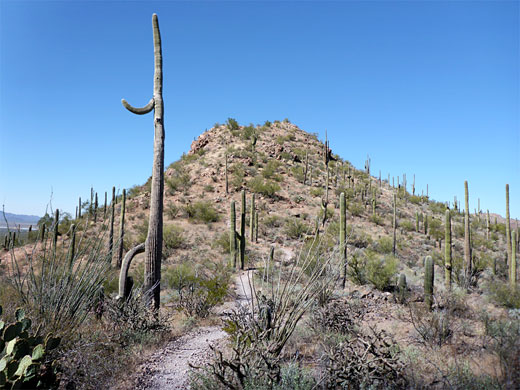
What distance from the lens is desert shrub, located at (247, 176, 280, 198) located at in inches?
1158

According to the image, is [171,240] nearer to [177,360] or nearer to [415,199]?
[177,360]

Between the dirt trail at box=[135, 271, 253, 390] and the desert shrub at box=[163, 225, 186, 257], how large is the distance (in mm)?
13127

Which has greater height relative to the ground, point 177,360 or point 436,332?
point 436,332

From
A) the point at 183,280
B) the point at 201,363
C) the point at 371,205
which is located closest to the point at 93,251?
the point at 201,363

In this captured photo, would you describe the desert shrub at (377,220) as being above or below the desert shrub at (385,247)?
above

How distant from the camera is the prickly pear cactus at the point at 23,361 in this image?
2.82m

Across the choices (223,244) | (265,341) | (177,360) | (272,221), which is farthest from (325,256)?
(272,221)

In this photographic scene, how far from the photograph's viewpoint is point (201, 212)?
25656 mm

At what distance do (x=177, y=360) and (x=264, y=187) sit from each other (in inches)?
949

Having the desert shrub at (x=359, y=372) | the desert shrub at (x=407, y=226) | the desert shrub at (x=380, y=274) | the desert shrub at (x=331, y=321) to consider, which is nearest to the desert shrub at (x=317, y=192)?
the desert shrub at (x=407, y=226)

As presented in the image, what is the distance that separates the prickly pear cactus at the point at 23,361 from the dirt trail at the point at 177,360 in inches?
54.6

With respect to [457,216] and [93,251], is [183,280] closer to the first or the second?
[93,251]

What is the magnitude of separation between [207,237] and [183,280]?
1145cm

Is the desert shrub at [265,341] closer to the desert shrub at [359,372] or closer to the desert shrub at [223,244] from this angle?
the desert shrub at [359,372]
